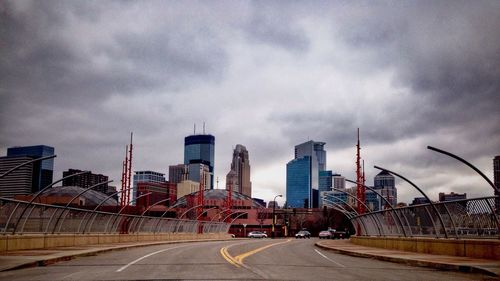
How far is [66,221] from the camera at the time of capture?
3145 centimetres

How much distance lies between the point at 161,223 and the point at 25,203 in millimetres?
29331

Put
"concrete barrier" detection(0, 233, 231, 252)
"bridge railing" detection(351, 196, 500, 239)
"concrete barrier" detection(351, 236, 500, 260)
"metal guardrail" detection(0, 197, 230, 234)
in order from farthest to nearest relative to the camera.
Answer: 1. "metal guardrail" detection(0, 197, 230, 234)
2. "concrete barrier" detection(0, 233, 231, 252)
3. "bridge railing" detection(351, 196, 500, 239)
4. "concrete barrier" detection(351, 236, 500, 260)

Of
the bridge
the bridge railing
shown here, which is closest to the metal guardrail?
the bridge

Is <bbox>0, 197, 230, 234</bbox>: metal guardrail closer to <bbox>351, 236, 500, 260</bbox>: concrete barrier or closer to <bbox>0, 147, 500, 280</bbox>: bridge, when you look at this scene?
<bbox>0, 147, 500, 280</bbox>: bridge

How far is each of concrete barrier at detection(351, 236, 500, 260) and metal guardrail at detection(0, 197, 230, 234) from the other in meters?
18.3

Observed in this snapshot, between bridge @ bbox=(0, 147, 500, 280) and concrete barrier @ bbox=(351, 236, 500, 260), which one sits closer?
bridge @ bbox=(0, 147, 500, 280)

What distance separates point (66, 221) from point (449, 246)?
2109 cm

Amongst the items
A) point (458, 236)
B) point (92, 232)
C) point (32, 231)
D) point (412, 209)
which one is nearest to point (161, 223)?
point (92, 232)

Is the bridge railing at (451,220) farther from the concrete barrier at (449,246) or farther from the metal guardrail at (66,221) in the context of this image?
the metal guardrail at (66,221)

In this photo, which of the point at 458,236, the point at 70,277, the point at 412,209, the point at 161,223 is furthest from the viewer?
the point at 161,223

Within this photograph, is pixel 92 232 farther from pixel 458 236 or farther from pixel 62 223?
pixel 458 236

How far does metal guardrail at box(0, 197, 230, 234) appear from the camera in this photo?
78.9ft

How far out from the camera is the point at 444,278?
13969mm

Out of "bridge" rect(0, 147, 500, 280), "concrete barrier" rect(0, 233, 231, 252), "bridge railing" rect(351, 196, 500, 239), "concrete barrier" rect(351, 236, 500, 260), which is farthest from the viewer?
"concrete barrier" rect(0, 233, 231, 252)
